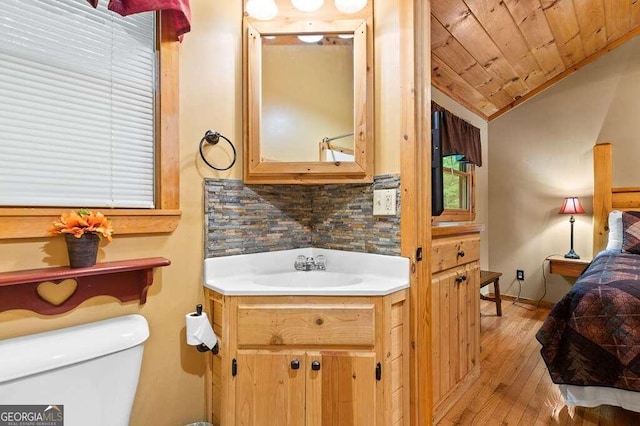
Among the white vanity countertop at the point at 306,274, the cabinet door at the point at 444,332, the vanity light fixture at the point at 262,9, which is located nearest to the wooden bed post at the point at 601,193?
the cabinet door at the point at 444,332

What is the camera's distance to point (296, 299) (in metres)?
1.19

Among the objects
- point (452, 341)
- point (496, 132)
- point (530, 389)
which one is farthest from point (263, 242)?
point (496, 132)

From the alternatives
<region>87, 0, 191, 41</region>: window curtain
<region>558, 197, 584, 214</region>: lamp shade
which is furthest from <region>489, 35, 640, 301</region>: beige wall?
<region>87, 0, 191, 41</region>: window curtain

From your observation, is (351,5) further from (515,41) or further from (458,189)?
(458,189)

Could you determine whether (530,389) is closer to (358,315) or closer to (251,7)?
(358,315)

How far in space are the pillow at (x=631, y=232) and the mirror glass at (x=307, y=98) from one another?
2.69 meters

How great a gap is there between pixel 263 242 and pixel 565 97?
382 centimetres

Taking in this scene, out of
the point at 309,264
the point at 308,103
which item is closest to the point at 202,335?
the point at 309,264

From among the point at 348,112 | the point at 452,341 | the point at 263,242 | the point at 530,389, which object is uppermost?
the point at 348,112

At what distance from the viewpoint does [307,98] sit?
1.58 metres

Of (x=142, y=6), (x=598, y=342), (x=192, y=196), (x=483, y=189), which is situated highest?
(x=142, y=6)

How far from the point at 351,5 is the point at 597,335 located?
76.9 inches

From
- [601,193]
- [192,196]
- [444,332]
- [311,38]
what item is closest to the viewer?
[192,196]

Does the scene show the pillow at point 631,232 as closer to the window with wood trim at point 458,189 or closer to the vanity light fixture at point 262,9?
the window with wood trim at point 458,189
